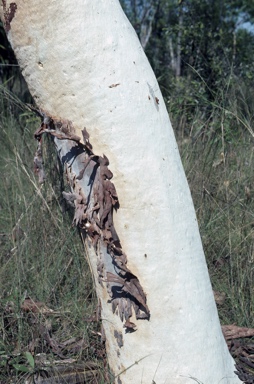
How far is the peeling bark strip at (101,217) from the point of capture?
2002 millimetres

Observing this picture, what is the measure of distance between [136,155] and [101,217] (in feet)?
0.79

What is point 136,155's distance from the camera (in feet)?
6.47

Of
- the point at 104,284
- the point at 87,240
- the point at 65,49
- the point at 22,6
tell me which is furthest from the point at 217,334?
the point at 22,6

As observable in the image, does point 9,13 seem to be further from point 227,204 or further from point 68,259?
point 227,204

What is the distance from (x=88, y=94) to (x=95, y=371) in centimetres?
110

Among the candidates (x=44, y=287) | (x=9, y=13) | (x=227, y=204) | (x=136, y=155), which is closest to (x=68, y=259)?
(x=44, y=287)

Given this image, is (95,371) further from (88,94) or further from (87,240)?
(88,94)

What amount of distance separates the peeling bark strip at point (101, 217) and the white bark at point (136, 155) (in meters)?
0.03

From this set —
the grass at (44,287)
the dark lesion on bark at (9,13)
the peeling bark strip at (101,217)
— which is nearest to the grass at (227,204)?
the grass at (44,287)

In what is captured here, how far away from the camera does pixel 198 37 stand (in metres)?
5.39

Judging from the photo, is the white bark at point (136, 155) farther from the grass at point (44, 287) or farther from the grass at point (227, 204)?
the grass at point (227, 204)

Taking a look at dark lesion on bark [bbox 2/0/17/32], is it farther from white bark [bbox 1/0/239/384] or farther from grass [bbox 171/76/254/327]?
grass [bbox 171/76/254/327]

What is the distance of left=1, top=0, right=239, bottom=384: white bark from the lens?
1.95m

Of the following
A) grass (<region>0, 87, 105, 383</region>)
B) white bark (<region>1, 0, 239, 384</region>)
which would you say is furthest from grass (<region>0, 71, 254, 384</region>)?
white bark (<region>1, 0, 239, 384</region>)
